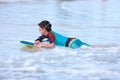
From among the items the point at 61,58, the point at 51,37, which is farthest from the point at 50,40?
the point at 61,58

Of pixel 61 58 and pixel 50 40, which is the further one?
pixel 50 40

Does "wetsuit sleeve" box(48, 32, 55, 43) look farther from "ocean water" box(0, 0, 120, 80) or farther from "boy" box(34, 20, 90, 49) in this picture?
"ocean water" box(0, 0, 120, 80)

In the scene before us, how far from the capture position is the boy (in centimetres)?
760

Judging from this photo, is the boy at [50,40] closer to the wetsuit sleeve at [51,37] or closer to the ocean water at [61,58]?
the wetsuit sleeve at [51,37]

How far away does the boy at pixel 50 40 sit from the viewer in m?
7.60

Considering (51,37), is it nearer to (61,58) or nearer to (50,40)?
(50,40)

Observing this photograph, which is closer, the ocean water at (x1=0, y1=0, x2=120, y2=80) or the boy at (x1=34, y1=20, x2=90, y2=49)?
the ocean water at (x1=0, y1=0, x2=120, y2=80)

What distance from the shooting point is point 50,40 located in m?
7.70

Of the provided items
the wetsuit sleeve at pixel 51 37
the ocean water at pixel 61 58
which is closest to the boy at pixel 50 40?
the wetsuit sleeve at pixel 51 37

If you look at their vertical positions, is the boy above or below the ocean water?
above

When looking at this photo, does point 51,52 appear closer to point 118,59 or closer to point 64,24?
point 118,59

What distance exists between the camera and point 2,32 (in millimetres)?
10328

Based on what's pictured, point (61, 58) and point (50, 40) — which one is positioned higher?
point (50, 40)

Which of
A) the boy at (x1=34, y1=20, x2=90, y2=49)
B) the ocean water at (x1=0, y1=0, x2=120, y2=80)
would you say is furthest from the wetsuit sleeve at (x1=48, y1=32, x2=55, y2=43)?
the ocean water at (x1=0, y1=0, x2=120, y2=80)
